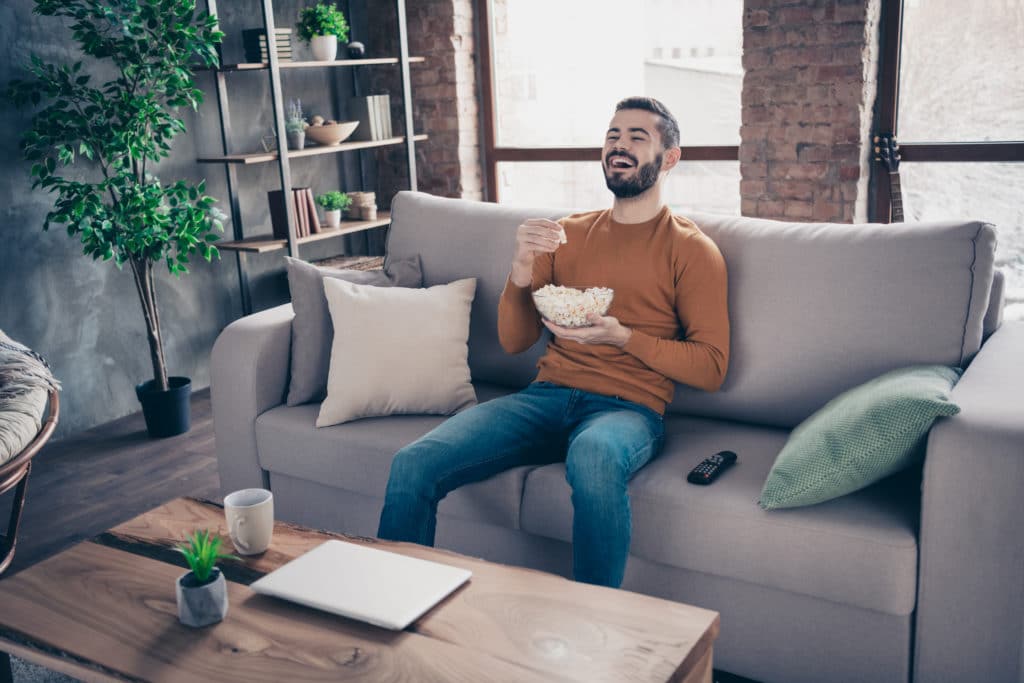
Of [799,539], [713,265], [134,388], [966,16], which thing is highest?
[966,16]

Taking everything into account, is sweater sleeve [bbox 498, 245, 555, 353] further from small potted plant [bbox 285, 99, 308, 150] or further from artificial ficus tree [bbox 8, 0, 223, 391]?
small potted plant [bbox 285, 99, 308, 150]

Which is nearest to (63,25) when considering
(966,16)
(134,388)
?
(134,388)

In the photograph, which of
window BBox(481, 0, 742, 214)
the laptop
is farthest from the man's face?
window BBox(481, 0, 742, 214)

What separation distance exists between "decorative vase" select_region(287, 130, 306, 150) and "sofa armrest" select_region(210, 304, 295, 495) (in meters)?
1.80

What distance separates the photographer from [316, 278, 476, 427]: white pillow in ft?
7.57

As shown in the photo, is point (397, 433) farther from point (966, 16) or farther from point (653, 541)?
point (966, 16)

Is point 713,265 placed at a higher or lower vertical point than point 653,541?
higher

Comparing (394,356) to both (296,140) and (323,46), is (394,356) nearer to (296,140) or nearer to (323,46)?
(296,140)

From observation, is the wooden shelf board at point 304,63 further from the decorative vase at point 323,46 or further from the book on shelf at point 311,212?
the book on shelf at point 311,212

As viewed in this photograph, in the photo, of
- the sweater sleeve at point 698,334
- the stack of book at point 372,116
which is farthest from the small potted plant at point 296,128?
the sweater sleeve at point 698,334

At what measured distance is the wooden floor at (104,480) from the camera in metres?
2.71

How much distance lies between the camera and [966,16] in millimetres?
3623

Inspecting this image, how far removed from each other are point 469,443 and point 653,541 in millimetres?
431

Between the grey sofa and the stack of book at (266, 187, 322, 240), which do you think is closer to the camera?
the grey sofa
